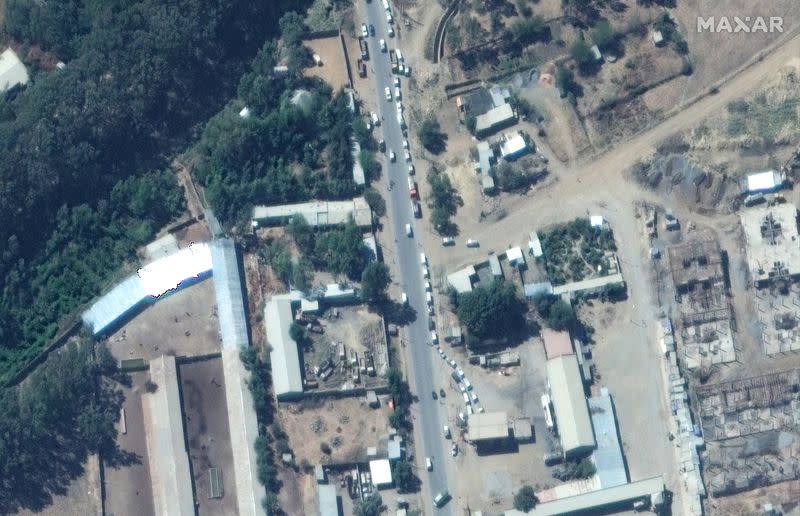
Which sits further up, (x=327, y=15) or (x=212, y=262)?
(x=327, y=15)

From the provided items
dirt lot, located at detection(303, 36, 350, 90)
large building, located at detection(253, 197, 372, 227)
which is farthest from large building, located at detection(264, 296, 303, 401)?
dirt lot, located at detection(303, 36, 350, 90)

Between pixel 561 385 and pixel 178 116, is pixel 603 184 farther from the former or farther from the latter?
pixel 178 116

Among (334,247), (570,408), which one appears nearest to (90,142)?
(334,247)

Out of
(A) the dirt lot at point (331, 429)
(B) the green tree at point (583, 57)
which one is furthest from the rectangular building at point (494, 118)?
(A) the dirt lot at point (331, 429)

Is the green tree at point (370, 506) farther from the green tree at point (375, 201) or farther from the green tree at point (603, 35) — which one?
the green tree at point (603, 35)

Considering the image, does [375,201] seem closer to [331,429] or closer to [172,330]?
[331,429]

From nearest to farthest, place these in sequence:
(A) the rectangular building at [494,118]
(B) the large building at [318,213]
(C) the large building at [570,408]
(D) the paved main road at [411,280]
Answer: (C) the large building at [570,408] → (D) the paved main road at [411,280] → (B) the large building at [318,213] → (A) the rectangular building at [494,118]

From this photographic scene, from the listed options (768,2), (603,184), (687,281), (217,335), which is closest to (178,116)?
(217,335)
